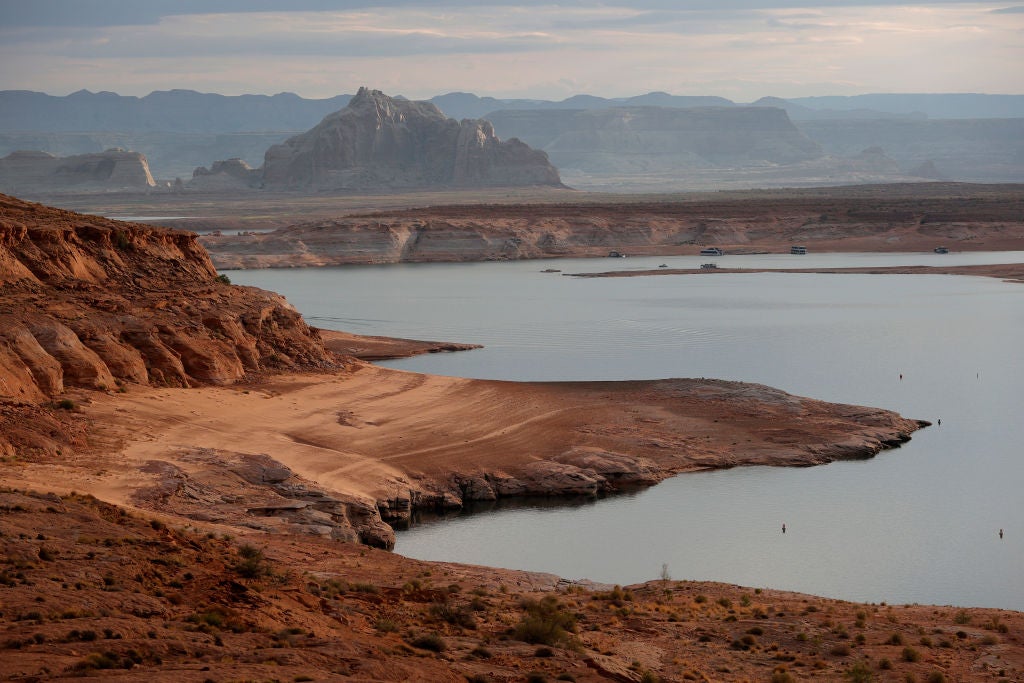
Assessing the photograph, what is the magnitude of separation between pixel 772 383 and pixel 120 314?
26.2m

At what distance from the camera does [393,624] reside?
21500 millimetres

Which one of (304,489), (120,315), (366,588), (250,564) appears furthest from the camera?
(120,315)

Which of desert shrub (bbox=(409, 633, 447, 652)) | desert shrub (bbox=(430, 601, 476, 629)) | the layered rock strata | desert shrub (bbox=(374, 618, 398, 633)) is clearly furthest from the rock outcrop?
desert shrub (bbox=(409, 633, 447, 652))

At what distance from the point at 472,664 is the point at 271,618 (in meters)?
3.33

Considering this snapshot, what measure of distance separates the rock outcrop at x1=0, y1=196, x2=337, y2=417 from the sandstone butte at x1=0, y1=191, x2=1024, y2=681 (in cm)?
10

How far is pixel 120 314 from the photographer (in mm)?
42531

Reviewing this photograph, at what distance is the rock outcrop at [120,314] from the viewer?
1487 inches

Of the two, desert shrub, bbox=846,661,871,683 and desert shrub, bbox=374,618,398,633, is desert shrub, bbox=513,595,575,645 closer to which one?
desert shrub, bbox=374,618,398,633

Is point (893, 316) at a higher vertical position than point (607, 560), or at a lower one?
higher

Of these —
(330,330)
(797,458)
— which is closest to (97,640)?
(797,458)

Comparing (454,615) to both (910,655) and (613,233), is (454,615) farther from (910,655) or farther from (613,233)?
(613,233)

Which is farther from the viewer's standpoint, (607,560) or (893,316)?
(893,316)

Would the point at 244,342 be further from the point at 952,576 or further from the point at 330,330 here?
the point at 952,576

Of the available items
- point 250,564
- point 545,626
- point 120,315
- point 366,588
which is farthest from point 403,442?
point 545,626
